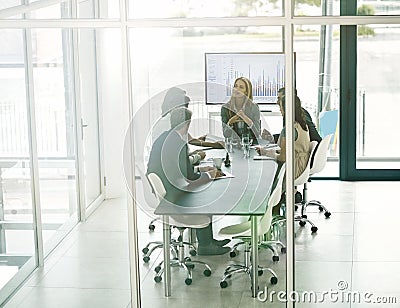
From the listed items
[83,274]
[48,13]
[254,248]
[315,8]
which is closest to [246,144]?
[254,248]

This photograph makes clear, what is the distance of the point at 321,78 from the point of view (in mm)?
4938

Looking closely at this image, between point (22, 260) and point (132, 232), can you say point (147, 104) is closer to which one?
point (132, 232)

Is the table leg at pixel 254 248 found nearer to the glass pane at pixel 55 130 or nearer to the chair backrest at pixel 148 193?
the chair backrest at pixel 148 193

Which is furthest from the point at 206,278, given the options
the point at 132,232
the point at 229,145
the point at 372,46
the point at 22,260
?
the point at 372,46

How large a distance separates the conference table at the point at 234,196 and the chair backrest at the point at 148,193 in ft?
0.13

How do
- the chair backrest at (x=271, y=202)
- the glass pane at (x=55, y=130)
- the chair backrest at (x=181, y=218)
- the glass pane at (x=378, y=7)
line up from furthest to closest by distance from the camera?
the glass pane at (x=55, y=130), the chair backrest at (x=181, y=218), the chair backrest at (x=271, y=202), the glass pane at (x=378, y=7)

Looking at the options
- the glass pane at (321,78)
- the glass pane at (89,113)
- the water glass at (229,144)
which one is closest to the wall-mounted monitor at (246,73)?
the glass pane at (321,78)

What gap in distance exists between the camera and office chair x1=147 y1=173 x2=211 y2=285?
17.0ft

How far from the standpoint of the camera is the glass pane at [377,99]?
191 inches

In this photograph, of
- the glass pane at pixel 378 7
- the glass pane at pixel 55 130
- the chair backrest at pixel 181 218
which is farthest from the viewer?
the glass pane at pixel 55 130

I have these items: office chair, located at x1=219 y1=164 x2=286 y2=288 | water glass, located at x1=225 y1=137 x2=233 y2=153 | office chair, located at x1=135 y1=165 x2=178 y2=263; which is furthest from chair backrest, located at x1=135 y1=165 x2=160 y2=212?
water glass, located at x1=225 y1=137 x2=233 y2=153

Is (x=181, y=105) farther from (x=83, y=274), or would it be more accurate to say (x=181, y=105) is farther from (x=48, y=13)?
(x=83, y=274)

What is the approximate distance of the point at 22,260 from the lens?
5574 mm

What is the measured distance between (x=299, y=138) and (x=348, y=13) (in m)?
0.83
